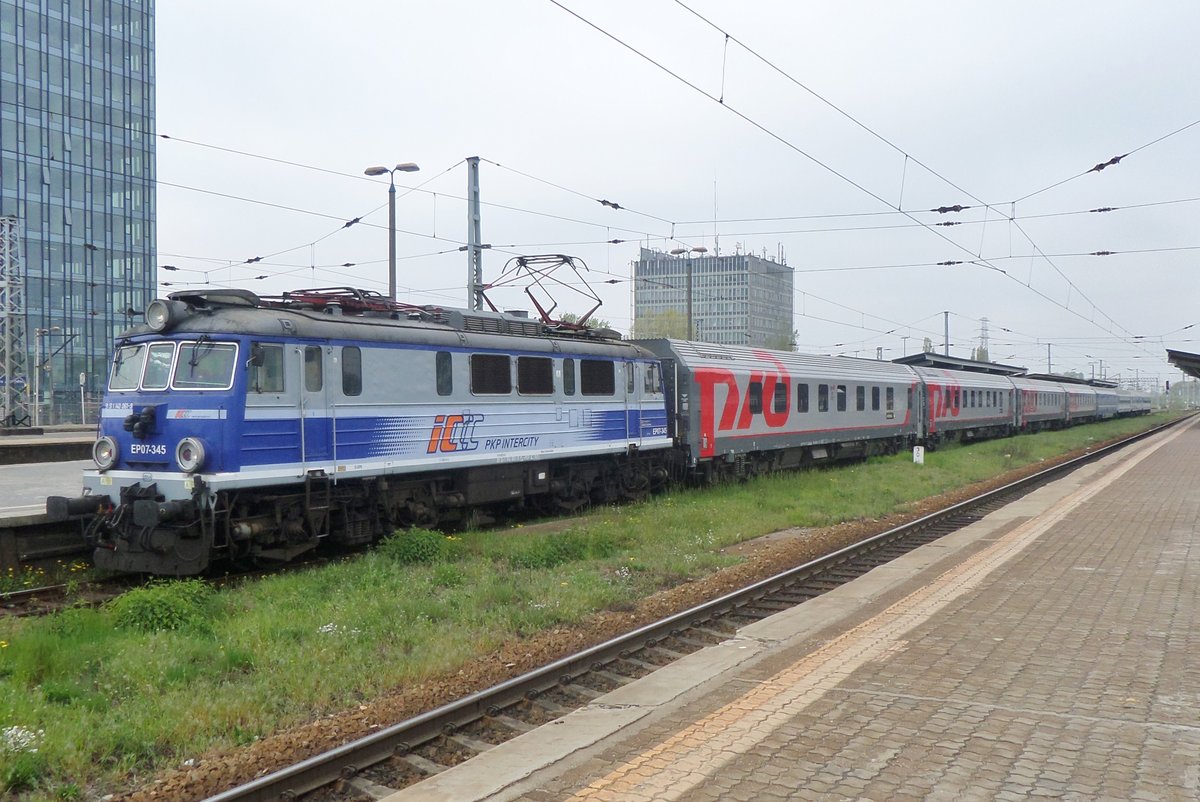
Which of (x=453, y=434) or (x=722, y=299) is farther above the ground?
(x=722, y=299)

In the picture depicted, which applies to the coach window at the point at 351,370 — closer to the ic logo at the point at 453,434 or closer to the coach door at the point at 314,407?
the coach door at the point at 314,407

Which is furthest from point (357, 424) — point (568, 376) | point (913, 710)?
point (913, 710)

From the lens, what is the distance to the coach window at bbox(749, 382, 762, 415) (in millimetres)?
23734

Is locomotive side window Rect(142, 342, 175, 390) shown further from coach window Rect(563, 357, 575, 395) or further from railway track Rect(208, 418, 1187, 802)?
coach window Rect(563, 357, 575, 395)

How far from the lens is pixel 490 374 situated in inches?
619

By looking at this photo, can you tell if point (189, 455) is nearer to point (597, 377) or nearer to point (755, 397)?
point (597, 377)

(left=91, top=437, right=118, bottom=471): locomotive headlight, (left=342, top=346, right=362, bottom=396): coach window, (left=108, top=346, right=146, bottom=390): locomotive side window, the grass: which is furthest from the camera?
(left=342, top=346, right=362, bottom=396): coach window

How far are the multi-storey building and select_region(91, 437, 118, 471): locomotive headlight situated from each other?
61.1 metres

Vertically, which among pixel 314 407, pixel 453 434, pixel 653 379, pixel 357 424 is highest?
pixel 653 379

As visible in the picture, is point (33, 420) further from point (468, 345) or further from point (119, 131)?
point (468, 345)

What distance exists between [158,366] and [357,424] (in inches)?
106

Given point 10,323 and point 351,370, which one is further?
point 10,323

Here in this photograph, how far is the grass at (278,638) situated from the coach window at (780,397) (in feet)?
32.3

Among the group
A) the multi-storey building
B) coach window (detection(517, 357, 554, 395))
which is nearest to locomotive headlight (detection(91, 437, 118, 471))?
coach window (detection(517, 357, 554, 395))
